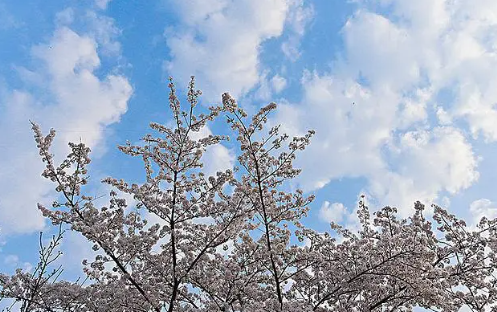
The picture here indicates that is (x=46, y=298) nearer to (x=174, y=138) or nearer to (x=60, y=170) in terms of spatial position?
(x=60, y=170)

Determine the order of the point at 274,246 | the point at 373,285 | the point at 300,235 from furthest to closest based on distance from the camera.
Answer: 1. the point at 300,235
2. the point at 373,285
3. the point at 274,246

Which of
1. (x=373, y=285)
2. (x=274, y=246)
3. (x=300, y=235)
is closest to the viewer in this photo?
(x=274, y=246)

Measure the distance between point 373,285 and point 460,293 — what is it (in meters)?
2.52

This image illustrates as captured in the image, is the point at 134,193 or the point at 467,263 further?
the point at 467,263

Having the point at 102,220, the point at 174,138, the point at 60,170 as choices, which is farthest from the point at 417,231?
the point at 60,170

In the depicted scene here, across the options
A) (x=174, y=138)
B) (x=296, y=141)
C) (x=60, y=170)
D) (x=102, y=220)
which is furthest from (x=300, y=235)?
(x=60, y=170)

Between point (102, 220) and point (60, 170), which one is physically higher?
point (60, 170)

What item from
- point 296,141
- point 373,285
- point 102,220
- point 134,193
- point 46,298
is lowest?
point 46,298

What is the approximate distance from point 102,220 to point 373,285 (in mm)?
5817

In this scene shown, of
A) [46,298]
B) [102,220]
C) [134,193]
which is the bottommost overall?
[46,298]

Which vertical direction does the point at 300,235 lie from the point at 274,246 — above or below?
above

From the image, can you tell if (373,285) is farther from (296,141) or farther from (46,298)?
(46,298)

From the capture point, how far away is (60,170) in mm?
8398

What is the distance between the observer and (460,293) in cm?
985
